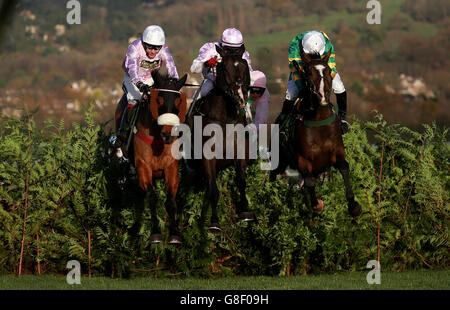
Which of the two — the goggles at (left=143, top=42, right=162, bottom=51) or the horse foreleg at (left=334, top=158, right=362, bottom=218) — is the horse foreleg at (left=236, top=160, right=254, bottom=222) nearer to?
the horse foreleg at (left=334, top=158, right=362, bottom=218)

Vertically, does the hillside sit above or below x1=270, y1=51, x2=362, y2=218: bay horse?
above

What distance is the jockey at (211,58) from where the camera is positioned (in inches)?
309

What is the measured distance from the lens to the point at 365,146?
899 centimetres

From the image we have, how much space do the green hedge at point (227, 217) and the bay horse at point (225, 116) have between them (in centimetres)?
74

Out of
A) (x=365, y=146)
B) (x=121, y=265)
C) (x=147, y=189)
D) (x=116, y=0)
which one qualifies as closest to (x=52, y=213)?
(x=121, y=265)

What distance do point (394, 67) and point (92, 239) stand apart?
63315 millimetres

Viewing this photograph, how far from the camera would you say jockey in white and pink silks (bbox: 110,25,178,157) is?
8031 mm

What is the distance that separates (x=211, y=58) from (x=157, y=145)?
1.35 m

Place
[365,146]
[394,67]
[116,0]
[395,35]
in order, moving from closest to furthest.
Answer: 1. [365,146]
2. [394,67]
3. [395,35]
4. [116,0]

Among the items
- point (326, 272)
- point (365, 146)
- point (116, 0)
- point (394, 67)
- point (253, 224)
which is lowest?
point (326, 272)

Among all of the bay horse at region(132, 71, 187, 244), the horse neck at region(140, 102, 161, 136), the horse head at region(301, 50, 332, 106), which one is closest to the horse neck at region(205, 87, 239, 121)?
the bay horse at region(132, 71, 187, 244)

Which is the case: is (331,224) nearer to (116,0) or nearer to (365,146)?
(365,146)

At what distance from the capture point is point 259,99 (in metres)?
8.74

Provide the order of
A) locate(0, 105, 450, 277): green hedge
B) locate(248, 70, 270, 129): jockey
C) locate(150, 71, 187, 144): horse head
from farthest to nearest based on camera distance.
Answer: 1. locate(248, 70, 270, 129): jockey
2. locate(0, 105, 450, 277): green hedge
3. locate(150, 71, 187, 144): horse head
